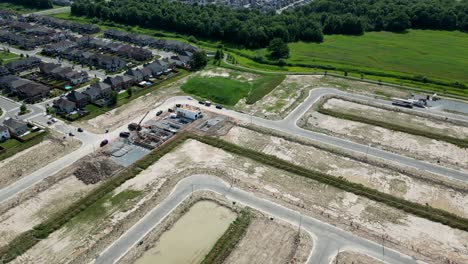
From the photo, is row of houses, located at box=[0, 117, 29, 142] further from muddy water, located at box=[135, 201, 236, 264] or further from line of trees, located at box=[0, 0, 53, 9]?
line of trees, located at box=[0, 0, 53, 9]

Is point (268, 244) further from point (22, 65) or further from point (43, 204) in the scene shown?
point (22, 65)

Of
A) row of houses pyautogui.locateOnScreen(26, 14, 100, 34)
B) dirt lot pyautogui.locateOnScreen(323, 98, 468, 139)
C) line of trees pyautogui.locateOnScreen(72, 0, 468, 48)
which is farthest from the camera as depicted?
row of houses pyautogui.locateOnScreen(26, 14, 100, 34)

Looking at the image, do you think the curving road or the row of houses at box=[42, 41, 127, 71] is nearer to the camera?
the curving road

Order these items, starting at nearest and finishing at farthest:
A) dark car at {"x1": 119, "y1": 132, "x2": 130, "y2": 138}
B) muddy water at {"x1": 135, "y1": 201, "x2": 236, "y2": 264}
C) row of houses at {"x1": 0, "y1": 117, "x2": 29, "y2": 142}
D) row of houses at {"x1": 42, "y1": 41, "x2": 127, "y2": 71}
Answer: muddy water at {"x1": 135, "y1": 201, "x2": 236, "y2": 264} < row of houses at {"x1": 0, "y1": 117, "x2": 29, "y2": 142} < dark car at {"x1": 119, "y1": 132, "x2": 130, "y2": 138} < row of houses at {"x1": 42, "y1": 41, "x2": 127, "y2": 71}

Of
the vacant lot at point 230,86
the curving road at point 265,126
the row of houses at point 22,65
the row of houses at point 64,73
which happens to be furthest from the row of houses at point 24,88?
the vacant lot at point 230,86

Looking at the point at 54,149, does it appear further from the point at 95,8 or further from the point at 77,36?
the point at 95,8

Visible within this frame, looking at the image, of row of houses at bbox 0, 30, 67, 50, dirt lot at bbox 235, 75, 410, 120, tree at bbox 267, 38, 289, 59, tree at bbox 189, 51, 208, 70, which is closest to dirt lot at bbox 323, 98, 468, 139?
dirt lot at bbox 235, 75, 410, 120

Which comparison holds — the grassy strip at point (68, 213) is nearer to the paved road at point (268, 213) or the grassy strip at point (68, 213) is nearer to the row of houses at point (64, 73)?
the paved road at point (268, 213)
